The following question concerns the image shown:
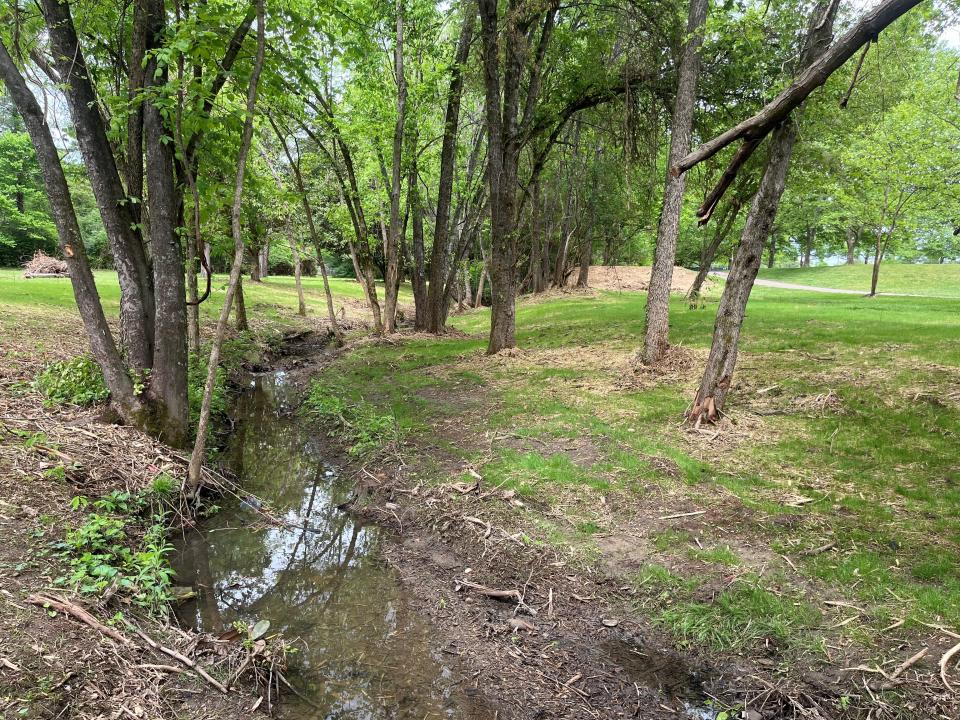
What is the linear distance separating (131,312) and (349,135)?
1048 cm

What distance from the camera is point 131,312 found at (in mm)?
6965

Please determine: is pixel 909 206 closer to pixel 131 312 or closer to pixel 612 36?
pixel 612 36

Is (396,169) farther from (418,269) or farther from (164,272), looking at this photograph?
(164,272)

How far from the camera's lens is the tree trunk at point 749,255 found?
21.0 feet

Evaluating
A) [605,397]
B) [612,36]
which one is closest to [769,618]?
[605,397]

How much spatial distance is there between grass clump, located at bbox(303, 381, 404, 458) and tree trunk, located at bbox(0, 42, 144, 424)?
317cm

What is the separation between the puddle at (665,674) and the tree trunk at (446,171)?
42.6 ft

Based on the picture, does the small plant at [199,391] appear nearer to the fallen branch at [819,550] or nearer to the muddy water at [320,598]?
the muddy water at [320,598]

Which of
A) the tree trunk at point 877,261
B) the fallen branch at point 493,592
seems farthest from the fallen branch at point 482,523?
the tree trunk at point 877,261

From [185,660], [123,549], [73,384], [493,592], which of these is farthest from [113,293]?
[493,592]

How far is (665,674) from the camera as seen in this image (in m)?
3.92

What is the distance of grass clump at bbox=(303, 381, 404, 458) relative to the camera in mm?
8352

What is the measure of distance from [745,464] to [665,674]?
3.55m

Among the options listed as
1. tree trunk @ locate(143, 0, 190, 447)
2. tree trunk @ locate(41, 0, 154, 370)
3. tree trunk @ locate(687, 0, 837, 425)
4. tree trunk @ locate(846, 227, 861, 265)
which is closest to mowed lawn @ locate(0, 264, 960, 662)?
tree trunk @ locate(687, 0, 837, 425)
